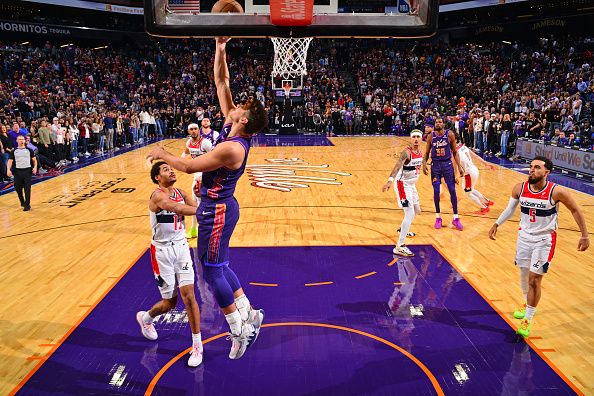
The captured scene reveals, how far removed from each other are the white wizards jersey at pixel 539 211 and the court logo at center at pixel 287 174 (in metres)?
8.30

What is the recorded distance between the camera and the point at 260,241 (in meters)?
8.66

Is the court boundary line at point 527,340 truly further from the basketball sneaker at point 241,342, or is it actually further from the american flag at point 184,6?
the american flag at point 184,6

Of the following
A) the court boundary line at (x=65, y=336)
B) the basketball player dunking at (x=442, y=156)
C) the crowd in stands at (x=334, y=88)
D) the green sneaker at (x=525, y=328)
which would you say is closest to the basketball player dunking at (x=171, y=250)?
the court boundary line at (x=65, y=336)

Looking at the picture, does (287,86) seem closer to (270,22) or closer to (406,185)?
(406,185)

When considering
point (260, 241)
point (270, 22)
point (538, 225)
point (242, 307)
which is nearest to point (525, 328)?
point (538, 225)

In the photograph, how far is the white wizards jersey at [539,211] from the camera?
5059mm

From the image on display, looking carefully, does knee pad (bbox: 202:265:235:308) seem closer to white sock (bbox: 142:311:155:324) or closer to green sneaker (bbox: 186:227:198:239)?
white sock (bbox: 142:311:155:324)

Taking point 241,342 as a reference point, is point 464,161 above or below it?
above

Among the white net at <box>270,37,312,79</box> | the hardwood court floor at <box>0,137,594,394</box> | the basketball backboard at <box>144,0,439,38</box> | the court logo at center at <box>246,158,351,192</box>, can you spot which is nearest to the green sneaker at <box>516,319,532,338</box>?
the hardwood court floor at <box>0,137,594,394</box>

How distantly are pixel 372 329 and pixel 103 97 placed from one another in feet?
87.4

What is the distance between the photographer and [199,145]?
877 cm

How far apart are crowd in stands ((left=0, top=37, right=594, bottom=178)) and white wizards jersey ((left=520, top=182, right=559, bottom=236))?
15.1m

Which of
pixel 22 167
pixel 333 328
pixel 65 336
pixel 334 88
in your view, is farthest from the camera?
pixel 334 88

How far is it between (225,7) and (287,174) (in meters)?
9.93
